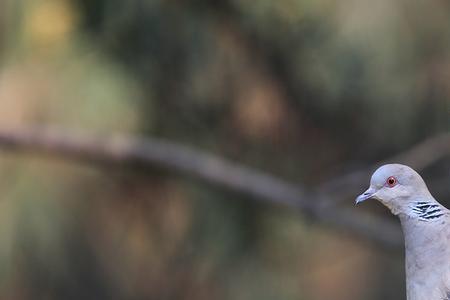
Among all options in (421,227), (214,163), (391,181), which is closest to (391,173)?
(391,181)

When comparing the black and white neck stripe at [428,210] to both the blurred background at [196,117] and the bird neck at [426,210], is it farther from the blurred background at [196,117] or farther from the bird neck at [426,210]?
the blurred background at [196,117]

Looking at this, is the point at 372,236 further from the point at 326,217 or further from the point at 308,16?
the point at 308,16

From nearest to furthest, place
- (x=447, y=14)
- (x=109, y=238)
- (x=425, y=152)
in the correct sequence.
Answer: (x=425, y=152) < (x=447, y=14) < (x=109, y=238)

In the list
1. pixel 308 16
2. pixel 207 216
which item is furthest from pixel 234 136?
pixel 308 16

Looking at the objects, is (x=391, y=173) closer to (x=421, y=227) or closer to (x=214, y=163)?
(x=421, y=227)

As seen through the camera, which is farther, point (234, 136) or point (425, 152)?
point (234, 136)

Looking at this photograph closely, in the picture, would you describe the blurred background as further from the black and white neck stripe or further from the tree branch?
the black and white neck stripe
